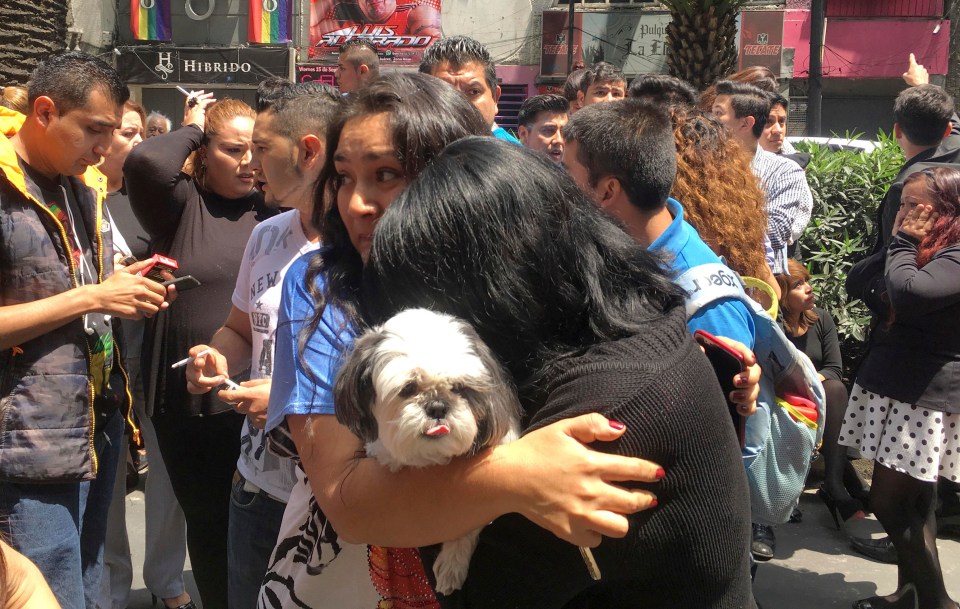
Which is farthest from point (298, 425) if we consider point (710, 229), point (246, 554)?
point (710, 229)

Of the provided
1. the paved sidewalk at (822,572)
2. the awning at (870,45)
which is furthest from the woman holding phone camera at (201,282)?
the awning at (870,45)

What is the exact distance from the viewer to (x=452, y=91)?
188 cm

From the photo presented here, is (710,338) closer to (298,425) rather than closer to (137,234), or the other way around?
(298,425)

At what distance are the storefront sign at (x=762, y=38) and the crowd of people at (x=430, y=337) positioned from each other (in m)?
15.0

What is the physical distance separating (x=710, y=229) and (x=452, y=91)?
1.63 metres

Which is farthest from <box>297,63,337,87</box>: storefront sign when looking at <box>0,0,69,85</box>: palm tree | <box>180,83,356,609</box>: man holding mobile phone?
<box>180,83,356,609</box>: man holding mobile phone

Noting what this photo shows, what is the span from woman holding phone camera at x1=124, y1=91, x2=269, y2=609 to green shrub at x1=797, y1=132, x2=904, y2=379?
403 centimetres

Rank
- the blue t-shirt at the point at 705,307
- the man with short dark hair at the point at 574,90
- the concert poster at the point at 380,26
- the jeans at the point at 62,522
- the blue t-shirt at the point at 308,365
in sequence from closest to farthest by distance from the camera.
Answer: the blue t-shirt at the point at 308,365 → the blue t-shirt at the point at 705,307 → the jeans at the point at 62,522 → the man with short dark hair at the point at 574,90 → the concert poster at the point at 380,26

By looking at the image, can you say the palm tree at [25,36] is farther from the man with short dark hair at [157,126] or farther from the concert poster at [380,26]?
the concert poster at [380,26]

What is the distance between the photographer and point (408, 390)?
52.1 inches

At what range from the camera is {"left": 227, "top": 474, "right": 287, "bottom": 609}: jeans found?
257cm

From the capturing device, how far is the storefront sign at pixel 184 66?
21438mm

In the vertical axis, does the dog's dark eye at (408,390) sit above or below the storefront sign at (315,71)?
below

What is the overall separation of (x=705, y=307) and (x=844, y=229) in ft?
14.2
